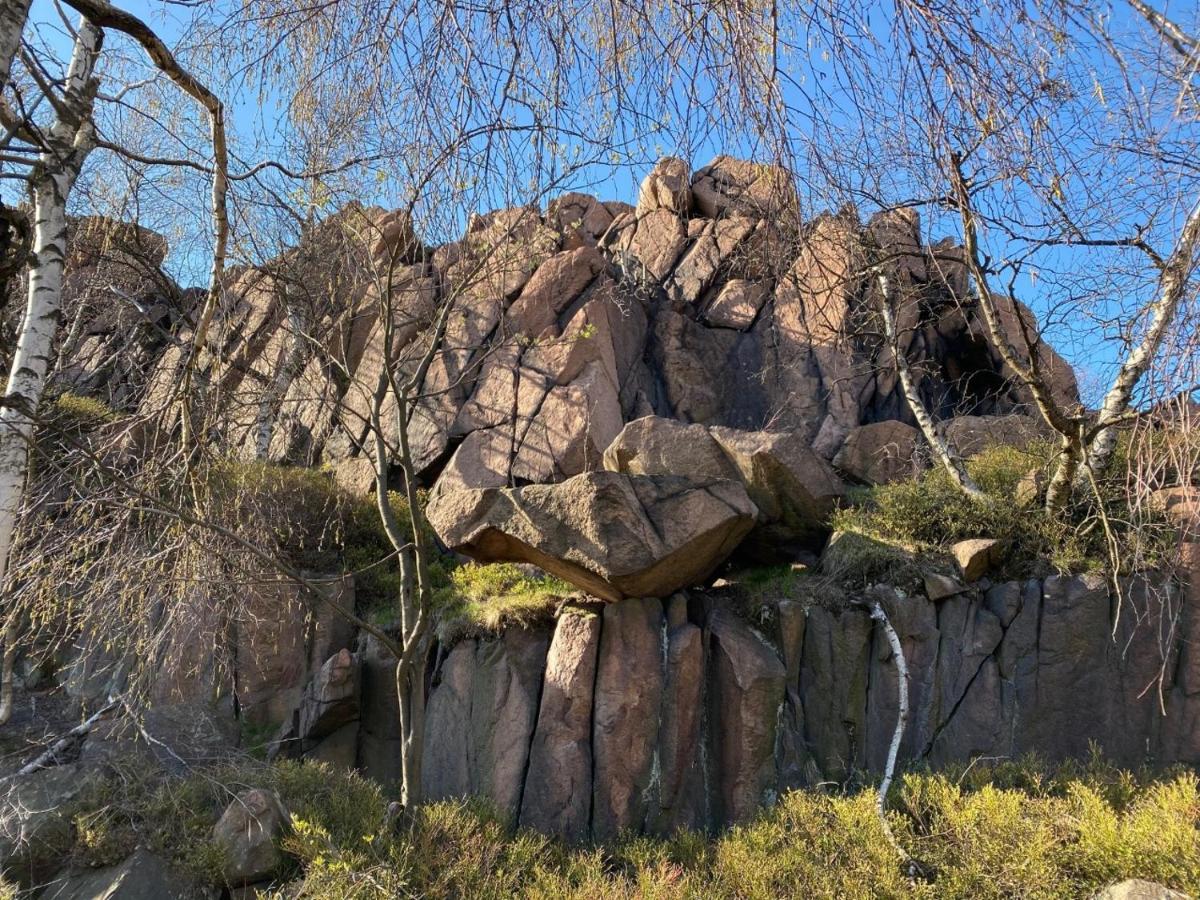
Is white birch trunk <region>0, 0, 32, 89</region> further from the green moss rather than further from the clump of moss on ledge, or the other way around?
the green moss

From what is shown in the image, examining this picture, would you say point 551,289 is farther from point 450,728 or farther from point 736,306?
point 450,728

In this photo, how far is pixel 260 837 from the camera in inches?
268

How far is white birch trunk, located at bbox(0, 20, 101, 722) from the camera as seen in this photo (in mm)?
4512

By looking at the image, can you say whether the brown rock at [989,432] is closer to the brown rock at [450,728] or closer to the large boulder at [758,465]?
the large boulder at [758,465]

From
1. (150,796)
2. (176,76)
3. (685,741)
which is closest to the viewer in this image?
(176,76)

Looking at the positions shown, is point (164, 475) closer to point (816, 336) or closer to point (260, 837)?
point (260, 837)

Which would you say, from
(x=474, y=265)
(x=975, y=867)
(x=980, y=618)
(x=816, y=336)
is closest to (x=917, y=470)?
(x=980, y=618)

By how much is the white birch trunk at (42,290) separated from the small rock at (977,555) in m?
7.91

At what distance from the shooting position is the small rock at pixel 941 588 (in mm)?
9172

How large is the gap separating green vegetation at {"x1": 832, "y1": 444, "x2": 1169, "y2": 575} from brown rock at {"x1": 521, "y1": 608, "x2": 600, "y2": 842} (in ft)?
9.93

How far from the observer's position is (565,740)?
8.58 m

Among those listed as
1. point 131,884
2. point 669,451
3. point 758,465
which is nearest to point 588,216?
point 669,451

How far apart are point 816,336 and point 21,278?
34.7 ft

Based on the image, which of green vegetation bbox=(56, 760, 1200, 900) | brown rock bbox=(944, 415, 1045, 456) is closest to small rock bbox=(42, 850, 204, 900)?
green vegetation bbox=(56, 760, 1200, 900)
